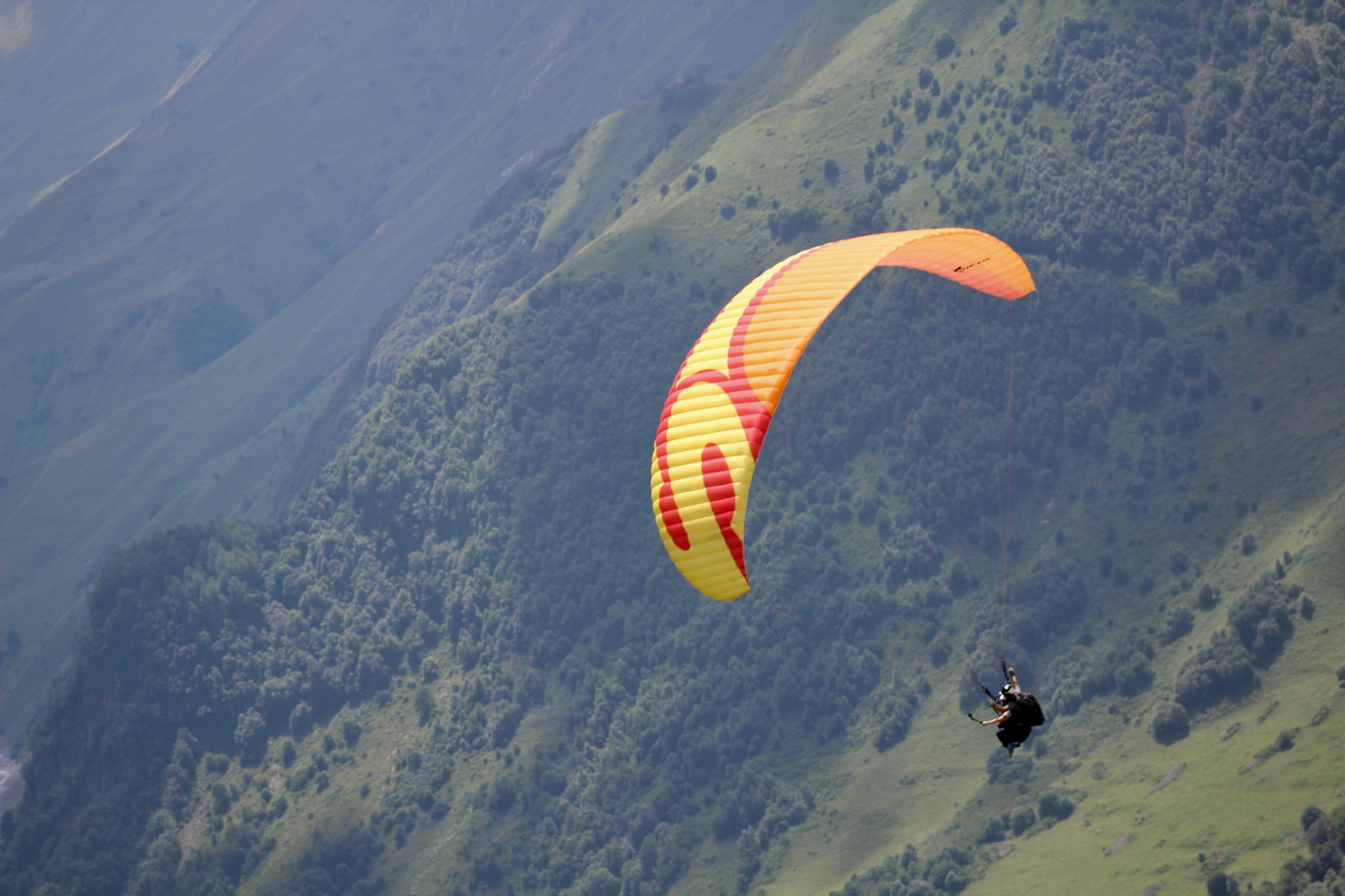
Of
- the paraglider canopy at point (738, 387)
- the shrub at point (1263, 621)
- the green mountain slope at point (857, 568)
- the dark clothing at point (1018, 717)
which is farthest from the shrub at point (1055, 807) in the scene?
the dark clothing at point (1018, 717)

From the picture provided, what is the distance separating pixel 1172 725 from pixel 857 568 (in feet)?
106

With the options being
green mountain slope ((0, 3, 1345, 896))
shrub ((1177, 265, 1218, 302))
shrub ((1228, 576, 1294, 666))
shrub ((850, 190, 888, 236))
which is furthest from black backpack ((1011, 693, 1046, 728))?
shrub ((850, 190, 888, 236))

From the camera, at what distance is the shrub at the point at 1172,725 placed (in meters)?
71.6

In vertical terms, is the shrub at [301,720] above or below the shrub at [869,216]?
below

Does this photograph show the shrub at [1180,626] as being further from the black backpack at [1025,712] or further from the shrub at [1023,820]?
the black backpack at [1025,712]

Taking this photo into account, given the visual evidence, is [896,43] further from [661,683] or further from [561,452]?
[661,683]

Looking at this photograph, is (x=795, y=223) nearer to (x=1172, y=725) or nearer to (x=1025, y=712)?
(x=1172, y=725)

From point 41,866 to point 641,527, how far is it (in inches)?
2672

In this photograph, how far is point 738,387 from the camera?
3019cm

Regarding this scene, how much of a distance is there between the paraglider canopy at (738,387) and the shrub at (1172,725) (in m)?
48.4

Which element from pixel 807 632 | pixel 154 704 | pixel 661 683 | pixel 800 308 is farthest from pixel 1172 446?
pixel 154 704

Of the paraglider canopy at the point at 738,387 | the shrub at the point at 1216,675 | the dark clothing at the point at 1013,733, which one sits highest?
the paraglider canopy at the point at 738,387

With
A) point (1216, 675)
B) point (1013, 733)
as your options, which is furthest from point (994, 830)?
point (1013, 733)

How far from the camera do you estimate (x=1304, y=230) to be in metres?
91.5
